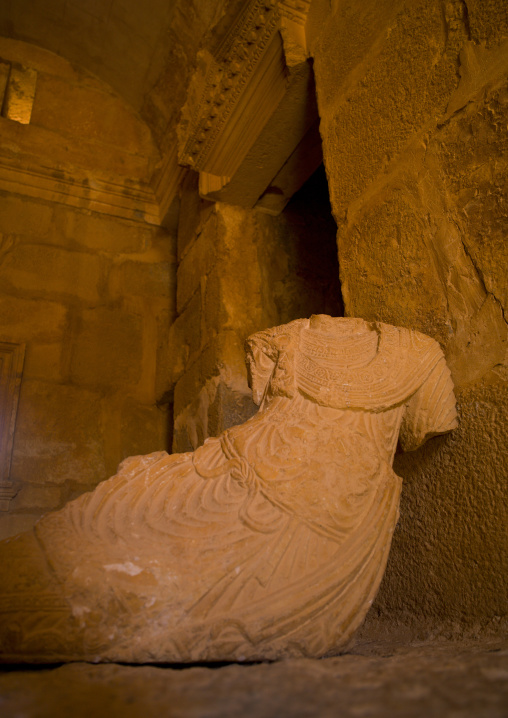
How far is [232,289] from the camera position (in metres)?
3.05

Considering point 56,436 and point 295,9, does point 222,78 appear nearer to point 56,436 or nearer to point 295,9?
point 295,9

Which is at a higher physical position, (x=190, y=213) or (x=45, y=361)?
(x=190, y=213)

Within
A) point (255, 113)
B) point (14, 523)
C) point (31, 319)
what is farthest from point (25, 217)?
point (14, 523)

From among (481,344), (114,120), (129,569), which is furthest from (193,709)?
(114,120)

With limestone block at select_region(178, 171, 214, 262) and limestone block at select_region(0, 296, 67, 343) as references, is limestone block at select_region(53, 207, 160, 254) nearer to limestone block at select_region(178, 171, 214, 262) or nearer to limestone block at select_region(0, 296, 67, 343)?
limestone block at select_region(178, 171, 214, 262)

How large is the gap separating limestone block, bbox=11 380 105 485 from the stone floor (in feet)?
7.95

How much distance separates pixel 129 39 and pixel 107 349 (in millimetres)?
2306

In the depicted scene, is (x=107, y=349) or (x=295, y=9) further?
(x=107, y=349)

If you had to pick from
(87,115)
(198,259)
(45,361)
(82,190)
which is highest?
(87,115)

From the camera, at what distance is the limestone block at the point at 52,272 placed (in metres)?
3.62

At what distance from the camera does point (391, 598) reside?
1.58 m

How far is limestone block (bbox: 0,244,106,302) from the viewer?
11.9ft

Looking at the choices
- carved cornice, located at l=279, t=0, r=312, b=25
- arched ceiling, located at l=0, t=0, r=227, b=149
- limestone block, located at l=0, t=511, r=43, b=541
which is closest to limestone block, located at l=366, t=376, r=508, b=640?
carved cornice, located at l=279, t=0, r=312, b=25

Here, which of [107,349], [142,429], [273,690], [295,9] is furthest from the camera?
[107,349]
